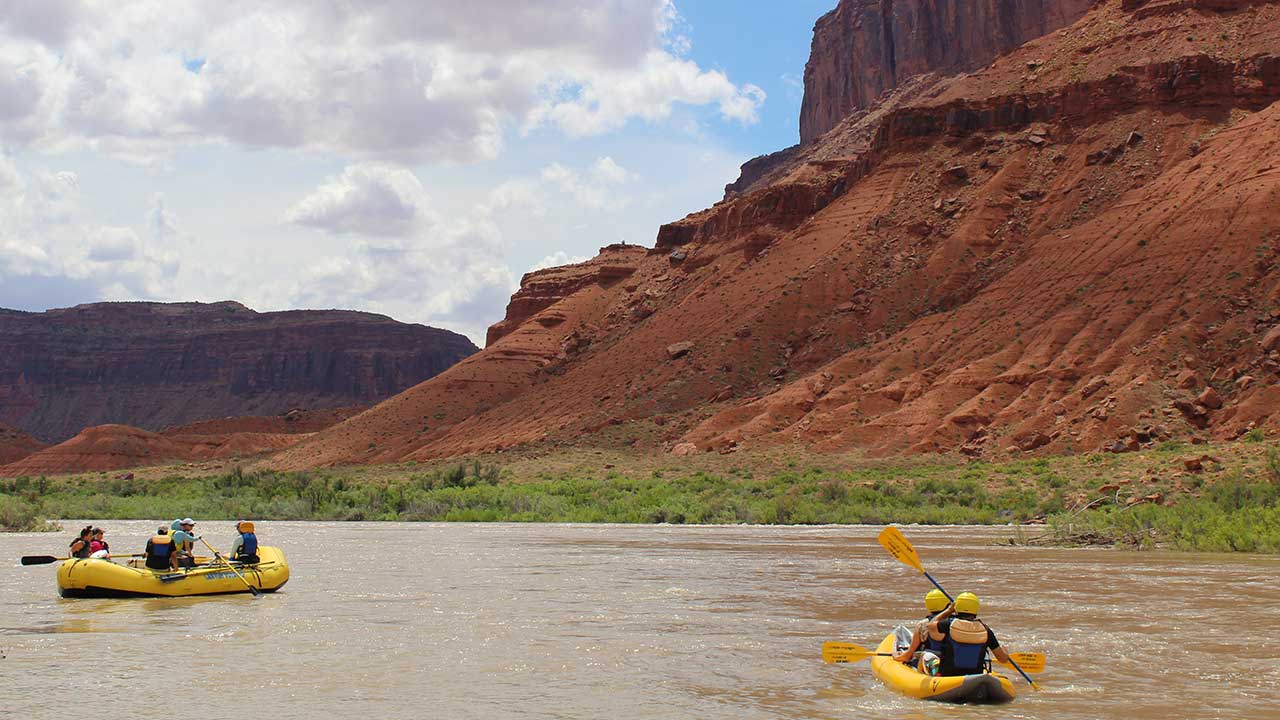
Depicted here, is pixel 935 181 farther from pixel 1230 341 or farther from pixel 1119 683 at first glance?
pixel 1119 683

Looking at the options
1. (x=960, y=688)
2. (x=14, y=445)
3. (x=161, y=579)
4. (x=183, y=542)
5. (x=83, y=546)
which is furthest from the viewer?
(x=14, y=445)

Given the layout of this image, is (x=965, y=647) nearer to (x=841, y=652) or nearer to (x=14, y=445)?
(x=841, y=652)

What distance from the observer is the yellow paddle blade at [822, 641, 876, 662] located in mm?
15797

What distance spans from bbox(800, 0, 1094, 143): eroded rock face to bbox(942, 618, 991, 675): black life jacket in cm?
9915

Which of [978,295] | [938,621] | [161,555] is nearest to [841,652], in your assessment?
[938,621]

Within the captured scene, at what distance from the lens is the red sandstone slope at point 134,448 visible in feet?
368

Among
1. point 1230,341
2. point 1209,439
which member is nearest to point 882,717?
point 1209,439

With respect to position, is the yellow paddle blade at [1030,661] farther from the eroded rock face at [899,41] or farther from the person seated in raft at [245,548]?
the eroded rock face at [899,41]

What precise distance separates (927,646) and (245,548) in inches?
534

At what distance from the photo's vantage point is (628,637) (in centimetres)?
1864

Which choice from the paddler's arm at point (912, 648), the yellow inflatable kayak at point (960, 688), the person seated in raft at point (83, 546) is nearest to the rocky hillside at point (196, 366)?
the person seated in raft at point (83, 546)

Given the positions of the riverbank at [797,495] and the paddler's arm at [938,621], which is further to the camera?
the riverbank at [797,495]

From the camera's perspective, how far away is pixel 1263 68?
2844 inches

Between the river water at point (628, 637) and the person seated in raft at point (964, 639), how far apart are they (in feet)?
1.44
